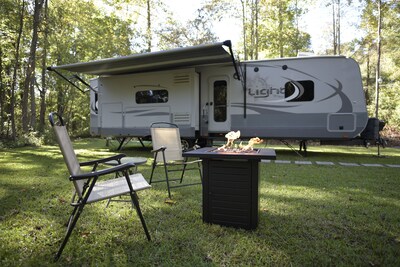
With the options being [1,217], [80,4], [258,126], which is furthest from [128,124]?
[80,4]

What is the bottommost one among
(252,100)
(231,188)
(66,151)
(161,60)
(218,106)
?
(231,188)

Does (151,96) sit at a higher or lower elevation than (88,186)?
higher

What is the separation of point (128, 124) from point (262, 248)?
6711 millimetres

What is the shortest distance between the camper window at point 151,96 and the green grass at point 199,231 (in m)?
4.27

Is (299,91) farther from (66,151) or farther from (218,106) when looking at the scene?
(66,151)

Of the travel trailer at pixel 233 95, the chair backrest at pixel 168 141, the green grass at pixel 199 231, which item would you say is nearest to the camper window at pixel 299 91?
the travel trailer at pixel 233 95

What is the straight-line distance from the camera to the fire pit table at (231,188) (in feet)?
7.78

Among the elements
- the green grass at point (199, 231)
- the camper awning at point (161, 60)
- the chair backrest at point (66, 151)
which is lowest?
the green grass at point (199, 231)

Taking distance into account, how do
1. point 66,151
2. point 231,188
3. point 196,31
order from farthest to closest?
point 196,31 < point 231,188 < point 66,151

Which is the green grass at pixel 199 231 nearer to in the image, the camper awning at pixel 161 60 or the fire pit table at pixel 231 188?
the fire pit table at pixel 231 188

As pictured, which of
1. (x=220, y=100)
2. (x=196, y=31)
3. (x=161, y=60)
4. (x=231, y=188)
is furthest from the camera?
(x=196, y=31)

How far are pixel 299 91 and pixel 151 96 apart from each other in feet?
13.2

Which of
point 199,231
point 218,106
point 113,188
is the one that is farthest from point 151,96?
point 199,231

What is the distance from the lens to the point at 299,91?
684 centimetres
